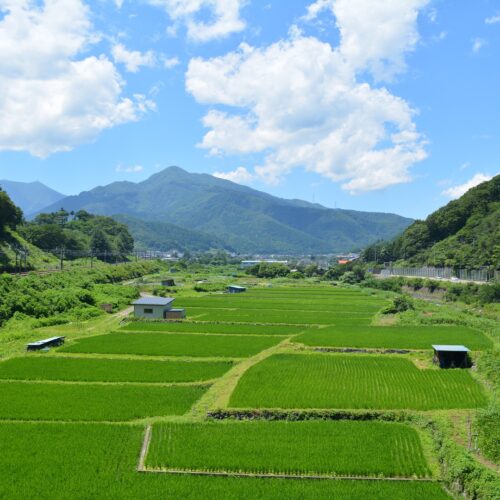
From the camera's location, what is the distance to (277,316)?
4966 cm

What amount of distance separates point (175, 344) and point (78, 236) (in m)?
89.9

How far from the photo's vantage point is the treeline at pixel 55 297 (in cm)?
4297

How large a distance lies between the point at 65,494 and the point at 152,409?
6.87 metres

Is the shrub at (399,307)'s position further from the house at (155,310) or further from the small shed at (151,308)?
the small shed at (151,308)

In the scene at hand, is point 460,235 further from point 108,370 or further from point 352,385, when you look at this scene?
point 108,370

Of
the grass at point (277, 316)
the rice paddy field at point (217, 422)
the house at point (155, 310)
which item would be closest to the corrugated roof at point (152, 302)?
the house at point (155, 310)

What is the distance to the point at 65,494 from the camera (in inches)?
536

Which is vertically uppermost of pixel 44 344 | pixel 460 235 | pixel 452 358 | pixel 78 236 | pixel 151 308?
pixel 78 236

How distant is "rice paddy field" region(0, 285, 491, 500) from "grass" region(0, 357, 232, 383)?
11 cm

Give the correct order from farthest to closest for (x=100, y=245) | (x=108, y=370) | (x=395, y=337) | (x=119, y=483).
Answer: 1. (x=100, y=245)
2. (x=395, y=337)
3. (x=108, y=370)
4. (x=119, y=483)

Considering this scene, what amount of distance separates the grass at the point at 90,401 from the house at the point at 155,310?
22527 millimetres

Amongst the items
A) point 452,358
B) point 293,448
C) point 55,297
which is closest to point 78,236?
point 55,297

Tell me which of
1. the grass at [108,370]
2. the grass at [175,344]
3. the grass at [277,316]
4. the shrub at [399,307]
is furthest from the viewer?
the shrub at [399,307]

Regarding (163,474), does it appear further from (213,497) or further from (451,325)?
(451,325)
